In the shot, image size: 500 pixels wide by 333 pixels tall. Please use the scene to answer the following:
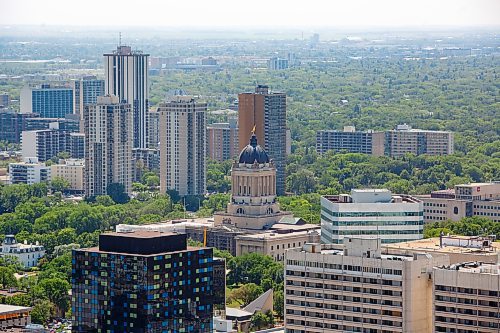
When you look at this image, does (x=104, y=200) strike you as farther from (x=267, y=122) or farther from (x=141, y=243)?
(x=141, y=243)

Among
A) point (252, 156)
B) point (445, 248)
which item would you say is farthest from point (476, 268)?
point (252, 156)

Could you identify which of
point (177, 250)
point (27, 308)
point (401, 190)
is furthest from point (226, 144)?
point (177, 250)

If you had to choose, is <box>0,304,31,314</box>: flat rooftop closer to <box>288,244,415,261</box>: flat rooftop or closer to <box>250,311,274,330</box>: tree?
<box>250,311,274,330</box>: tree

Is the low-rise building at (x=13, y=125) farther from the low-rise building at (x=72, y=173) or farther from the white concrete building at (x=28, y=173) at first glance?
the low-rise building at (x=72, y=173)

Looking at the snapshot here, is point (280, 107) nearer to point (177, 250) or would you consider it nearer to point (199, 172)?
point (199, 172)

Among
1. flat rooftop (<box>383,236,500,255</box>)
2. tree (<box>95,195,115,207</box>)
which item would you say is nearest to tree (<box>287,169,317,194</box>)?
tree (<box>95,195,115,207</box>)
